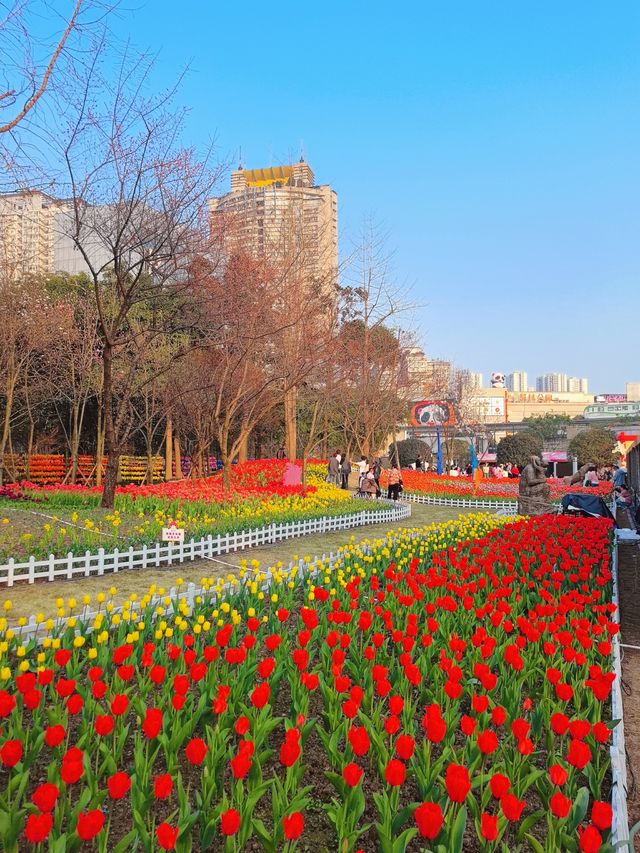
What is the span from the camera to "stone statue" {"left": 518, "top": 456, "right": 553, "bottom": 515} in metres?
12.6

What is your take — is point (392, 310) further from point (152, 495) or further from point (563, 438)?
point (563, 438)

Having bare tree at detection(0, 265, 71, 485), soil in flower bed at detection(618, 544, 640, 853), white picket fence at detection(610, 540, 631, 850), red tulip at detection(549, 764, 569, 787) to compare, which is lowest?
soil in flower bed at detection(618, 544, 640, 853)

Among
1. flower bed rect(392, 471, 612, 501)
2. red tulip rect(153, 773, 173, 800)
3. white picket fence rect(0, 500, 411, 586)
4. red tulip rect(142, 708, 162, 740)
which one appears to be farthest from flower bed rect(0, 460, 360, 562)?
flower bed rect(392, 471, 612, 501)

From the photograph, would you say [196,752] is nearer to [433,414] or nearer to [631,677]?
[631,677]

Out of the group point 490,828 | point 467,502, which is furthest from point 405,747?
point 467,502

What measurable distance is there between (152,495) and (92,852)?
39.3 ft

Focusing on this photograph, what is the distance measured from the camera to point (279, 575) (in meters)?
6.03

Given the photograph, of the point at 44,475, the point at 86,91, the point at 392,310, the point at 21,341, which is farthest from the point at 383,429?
the point at 86,91

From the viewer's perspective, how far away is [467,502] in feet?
71.6

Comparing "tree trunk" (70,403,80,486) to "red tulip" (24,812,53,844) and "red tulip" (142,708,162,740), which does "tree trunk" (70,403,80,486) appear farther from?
"red tulip" (24,812,53,844)

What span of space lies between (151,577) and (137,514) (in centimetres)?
409

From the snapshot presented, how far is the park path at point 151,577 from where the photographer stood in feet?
21.7

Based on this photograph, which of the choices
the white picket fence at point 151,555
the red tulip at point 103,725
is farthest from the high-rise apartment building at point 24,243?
the red tulip at point 103,725

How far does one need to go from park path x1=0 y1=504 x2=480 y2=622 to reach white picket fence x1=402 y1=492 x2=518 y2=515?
8.19m
